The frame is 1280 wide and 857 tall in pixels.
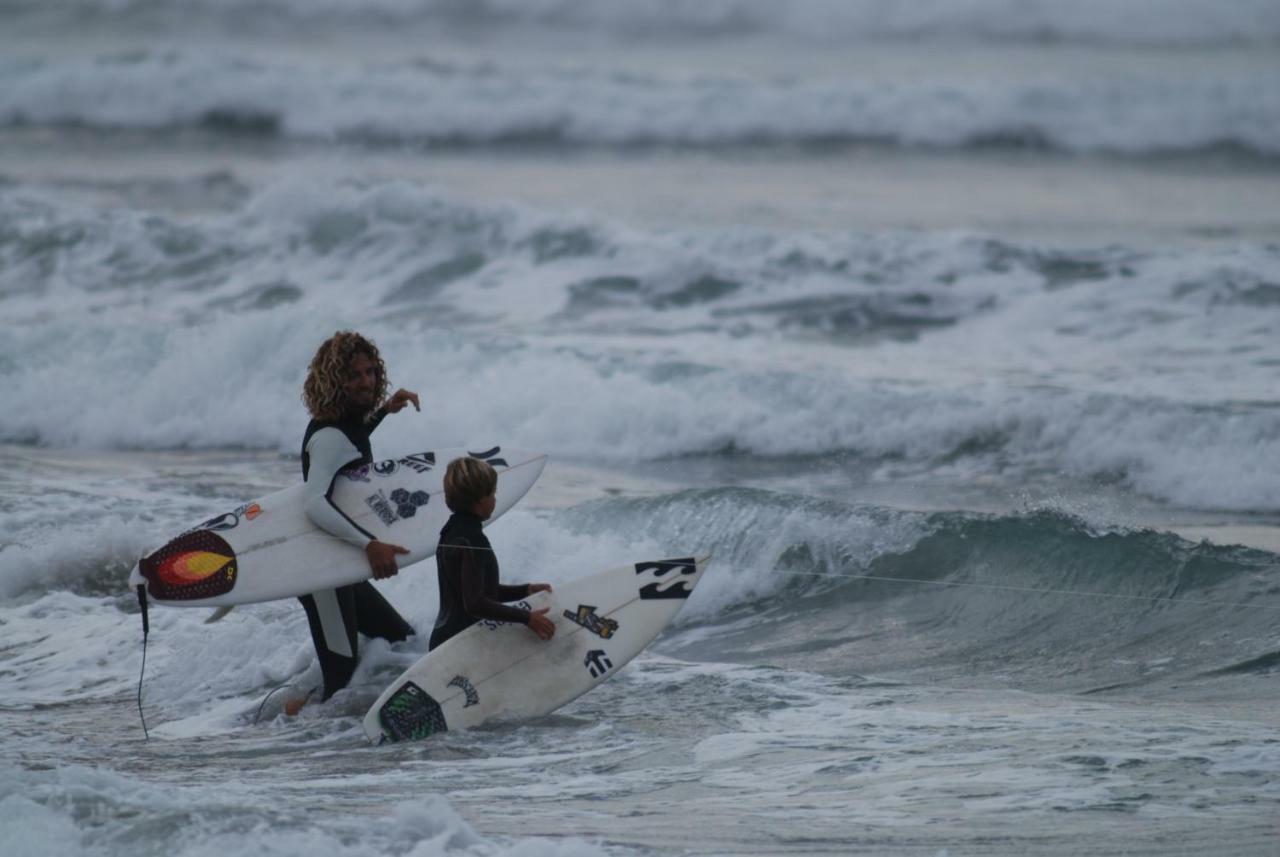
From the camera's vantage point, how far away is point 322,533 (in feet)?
20.6

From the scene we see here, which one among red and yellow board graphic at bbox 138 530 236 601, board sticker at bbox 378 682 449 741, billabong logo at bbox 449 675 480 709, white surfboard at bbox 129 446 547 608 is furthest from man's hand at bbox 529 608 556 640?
red and yellow board graphic at bbox 138 530 236 601

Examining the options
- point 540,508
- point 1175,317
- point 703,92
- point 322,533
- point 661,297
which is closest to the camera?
point 322,533

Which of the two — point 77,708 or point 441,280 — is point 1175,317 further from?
point 77,708

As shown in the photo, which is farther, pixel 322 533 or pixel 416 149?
pixel 416 149

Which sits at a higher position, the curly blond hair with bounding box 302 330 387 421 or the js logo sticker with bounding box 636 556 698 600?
the curly blond hair with bounding box 302 330 387 421

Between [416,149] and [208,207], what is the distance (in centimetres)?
596

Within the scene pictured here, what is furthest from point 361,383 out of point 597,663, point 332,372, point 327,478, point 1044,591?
point 1044,591

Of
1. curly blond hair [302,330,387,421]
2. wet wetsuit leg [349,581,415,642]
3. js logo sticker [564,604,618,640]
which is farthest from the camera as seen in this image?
wet wetsuit leg [349,581,415,642]

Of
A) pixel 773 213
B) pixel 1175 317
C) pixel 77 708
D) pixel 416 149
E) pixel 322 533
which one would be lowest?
pixel 77 708

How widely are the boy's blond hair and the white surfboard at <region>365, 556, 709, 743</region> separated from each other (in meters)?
0.61

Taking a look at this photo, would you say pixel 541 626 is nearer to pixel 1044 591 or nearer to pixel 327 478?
pixel 327 478

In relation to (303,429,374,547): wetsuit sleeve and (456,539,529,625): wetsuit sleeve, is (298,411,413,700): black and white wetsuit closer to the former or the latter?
(303,429,374,547): wetsuit sleeve

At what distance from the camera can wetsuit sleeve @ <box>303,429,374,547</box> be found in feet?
19.6

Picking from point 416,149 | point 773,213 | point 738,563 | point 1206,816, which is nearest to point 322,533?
point 738,563
